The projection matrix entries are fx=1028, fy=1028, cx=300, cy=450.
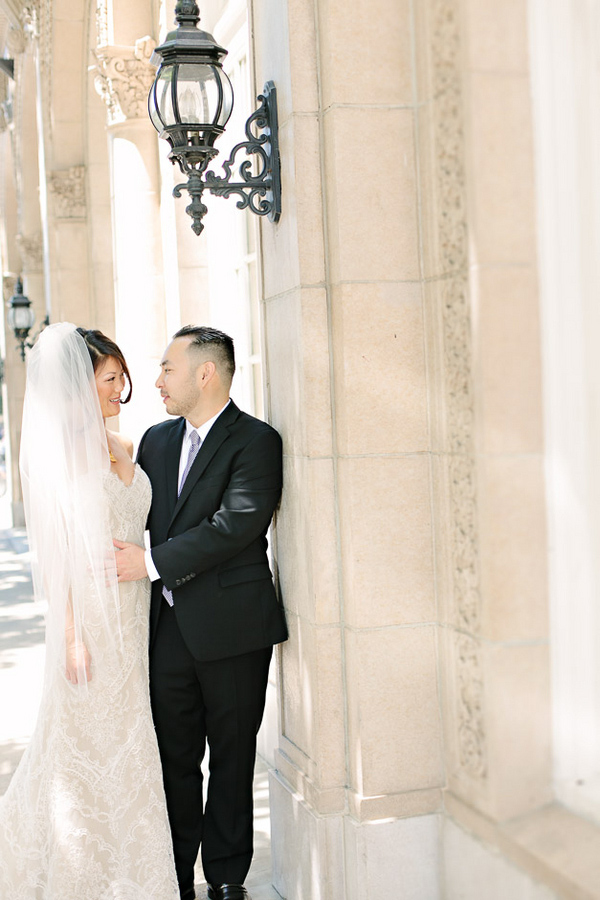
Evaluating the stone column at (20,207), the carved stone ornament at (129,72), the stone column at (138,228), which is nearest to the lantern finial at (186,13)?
the stone column at (138,228)

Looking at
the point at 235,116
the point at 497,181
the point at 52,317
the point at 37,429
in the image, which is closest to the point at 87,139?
the point at 52,317

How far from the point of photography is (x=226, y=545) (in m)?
→ 4.02

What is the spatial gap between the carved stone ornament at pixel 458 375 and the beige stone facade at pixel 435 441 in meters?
0.01

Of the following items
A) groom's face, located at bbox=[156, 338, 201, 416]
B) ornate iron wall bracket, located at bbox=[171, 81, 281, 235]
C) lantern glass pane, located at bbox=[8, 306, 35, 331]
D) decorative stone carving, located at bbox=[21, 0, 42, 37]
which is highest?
decorative stone carving, located at bbox=[21, 0, 42, 37]

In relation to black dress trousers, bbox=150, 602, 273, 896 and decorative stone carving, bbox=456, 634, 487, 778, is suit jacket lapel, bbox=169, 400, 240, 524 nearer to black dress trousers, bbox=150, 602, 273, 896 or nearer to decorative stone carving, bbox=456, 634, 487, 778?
black dress trousers, bbox=150, 602, 273, 896

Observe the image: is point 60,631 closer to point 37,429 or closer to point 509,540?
point 37,429

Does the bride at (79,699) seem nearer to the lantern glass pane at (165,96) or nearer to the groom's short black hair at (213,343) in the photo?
the groom's short black hair at (213,343)

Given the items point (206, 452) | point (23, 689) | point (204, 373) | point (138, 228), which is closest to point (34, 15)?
point (138, 228)

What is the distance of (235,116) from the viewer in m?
6.52

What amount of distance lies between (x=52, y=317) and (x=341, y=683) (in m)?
10.00

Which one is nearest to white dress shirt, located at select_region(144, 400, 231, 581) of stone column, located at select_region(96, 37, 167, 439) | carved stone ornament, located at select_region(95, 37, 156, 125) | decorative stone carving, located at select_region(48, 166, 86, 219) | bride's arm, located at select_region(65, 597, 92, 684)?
bride's arm, located at select_region(65, 597, 92, 684)

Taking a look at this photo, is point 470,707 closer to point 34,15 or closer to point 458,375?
point 458,375

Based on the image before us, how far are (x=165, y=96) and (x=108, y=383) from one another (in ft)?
3.95

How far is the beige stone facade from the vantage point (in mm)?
3348
